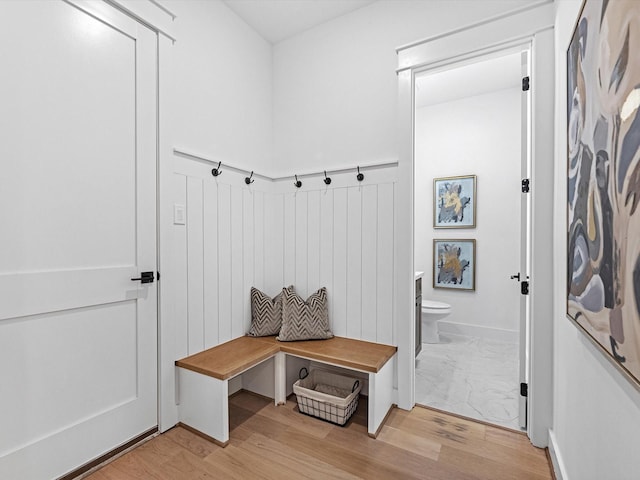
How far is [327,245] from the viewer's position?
243cm

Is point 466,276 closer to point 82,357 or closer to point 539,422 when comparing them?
point 539,422

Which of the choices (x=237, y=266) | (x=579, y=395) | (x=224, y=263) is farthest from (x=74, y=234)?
(x=579, y=395)

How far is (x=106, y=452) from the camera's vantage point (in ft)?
5.30

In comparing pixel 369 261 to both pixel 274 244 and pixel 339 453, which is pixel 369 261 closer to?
pixel 274 244

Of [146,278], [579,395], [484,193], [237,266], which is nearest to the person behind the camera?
[579,395]

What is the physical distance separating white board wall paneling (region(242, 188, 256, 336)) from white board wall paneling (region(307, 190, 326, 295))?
1.43 feet

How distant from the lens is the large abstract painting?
2.20ft

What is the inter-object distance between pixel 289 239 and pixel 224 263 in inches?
22.7

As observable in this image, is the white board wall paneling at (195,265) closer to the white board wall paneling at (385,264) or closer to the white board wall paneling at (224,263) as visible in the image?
the white board wall paneling at (224,263)

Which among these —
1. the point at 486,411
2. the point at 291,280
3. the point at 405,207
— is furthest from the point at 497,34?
the point at 486,411

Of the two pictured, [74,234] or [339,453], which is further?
[339,453]

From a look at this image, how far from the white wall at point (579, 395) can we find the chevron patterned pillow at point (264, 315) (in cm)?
169

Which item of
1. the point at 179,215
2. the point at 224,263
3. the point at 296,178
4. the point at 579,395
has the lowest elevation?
the point at 579,395

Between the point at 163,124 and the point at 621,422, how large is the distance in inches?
89.0
